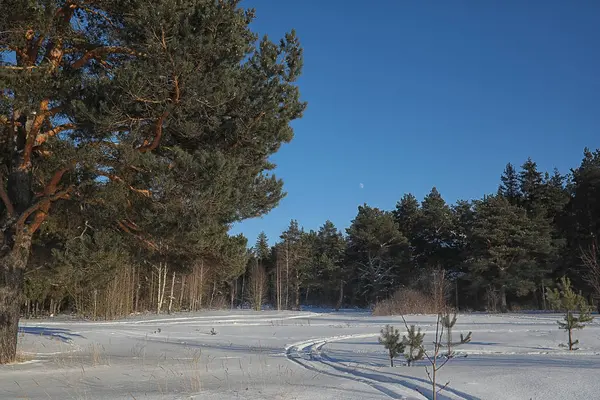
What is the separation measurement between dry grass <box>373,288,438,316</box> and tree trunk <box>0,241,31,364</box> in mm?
24604

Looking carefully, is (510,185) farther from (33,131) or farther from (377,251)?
(33,131)

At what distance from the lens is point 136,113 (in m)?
9.04

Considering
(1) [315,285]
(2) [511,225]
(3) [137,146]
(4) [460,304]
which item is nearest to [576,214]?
(2) [511,225]

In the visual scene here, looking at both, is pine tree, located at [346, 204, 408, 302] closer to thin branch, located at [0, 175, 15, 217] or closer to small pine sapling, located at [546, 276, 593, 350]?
small pine sapling, located at [546, 276, 593, 350]

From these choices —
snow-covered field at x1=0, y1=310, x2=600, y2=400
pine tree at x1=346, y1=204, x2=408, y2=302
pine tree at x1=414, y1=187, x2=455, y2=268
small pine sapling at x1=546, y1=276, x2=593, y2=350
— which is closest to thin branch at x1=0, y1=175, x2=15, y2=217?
snow-covered field at x1=0, y1=310, x2=600, y2=400

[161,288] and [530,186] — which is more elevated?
[530,186]

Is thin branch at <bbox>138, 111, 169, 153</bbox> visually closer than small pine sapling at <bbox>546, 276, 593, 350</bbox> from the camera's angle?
Yes

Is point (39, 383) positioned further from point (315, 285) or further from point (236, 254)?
point (315, 285)

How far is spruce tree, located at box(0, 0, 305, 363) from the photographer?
8516 millimetres

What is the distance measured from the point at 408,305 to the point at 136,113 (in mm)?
26099

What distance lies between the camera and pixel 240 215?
11.7 m

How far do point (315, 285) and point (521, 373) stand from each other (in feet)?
168

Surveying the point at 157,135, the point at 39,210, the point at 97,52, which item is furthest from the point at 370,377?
the point at 97,52

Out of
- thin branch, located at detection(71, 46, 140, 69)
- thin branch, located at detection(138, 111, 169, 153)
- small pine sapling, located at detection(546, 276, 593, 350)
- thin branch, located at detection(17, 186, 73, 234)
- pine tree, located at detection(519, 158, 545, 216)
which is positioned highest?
pine tree, located at detection(519, 158, 545, 216)
